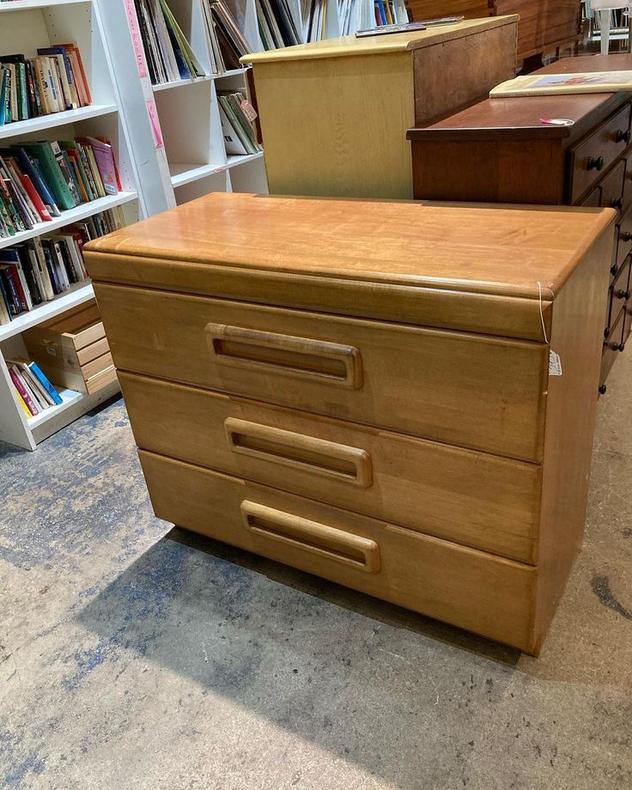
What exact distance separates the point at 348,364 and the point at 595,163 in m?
0.76

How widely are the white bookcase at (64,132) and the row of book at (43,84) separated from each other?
40mm

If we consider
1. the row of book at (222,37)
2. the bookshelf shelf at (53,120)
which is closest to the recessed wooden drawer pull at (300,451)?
the bookshelf shelf at (53,120)

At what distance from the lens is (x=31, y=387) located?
2.06 metres

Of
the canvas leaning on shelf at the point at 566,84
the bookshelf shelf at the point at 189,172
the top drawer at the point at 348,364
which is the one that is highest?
the canvas leaning on shelf at the point at 566,84

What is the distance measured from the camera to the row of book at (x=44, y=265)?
77.7 inches

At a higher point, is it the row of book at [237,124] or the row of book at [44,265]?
the row of book at [237,124]

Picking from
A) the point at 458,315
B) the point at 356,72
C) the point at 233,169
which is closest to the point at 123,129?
the point at 233,169

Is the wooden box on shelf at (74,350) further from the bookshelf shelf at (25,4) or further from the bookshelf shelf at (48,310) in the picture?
the bookshelf shelf at (25,4)

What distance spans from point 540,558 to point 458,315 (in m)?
0.42

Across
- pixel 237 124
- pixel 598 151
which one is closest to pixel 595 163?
pixel 598 151

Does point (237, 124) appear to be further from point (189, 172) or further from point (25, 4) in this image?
point (25, 4)

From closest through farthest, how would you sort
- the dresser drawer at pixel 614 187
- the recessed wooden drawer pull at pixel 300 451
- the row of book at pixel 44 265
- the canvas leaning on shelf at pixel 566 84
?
the recessed wooden drawer pull at pixel 300 451
the canvas leaning on shelf at pixel 566 84
the dresser drawer at pixel 614 187
the row of book at pixel 44 265

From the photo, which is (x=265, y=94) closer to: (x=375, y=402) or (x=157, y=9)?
(x=375, y=402)

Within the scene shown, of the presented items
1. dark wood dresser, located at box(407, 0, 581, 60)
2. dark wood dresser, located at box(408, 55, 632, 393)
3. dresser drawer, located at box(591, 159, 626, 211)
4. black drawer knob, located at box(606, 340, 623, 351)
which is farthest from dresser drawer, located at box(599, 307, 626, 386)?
dark wood dresser, located at box(407, 0, 581, 60)
